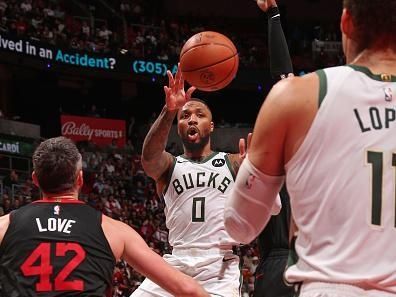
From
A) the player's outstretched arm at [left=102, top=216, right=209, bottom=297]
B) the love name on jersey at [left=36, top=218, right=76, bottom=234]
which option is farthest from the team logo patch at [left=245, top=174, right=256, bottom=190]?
the love name on jersey at [left=36, top=218, right=76, bottom=234]

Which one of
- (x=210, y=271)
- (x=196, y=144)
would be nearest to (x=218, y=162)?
(x=196, y=144)

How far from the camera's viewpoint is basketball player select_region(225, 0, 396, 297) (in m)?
1.98

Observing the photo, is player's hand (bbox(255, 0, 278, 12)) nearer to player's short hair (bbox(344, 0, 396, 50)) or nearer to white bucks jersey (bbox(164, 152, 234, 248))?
white bucks jersey (bbox(164, 152, 234, 248))

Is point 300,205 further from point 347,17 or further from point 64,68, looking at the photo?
point 64,68

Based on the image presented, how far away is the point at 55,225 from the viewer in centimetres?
325

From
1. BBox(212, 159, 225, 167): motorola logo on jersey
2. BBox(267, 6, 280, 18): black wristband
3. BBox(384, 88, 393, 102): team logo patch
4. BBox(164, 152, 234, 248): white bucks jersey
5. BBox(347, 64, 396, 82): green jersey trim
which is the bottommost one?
BBox(164, 152, 234, 248): white bucks jersey

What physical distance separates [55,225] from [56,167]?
0.26m

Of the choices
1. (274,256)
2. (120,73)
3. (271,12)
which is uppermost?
A: (120,73)

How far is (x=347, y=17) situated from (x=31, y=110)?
2230 centimetres

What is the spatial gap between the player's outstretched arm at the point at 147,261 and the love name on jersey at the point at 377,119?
1464mm

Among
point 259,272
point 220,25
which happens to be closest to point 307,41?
point 220,25

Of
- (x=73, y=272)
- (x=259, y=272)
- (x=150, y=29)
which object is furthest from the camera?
(x=150, y=29)

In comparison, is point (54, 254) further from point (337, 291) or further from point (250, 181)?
point (337, 291)

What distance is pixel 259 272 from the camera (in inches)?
230
